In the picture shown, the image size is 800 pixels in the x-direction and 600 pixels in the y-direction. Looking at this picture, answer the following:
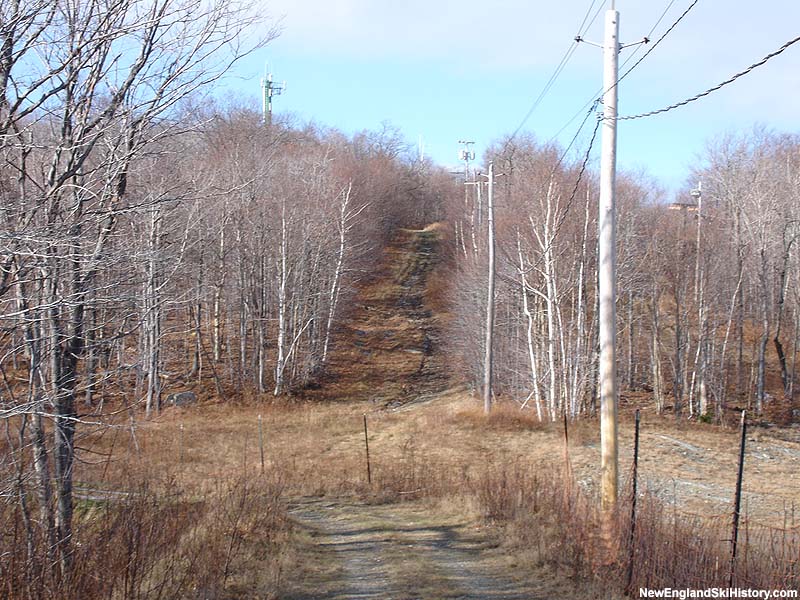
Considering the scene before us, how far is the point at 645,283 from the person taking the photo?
96.9 feet

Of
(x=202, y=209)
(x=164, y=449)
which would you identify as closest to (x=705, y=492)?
(x=164, y=449)

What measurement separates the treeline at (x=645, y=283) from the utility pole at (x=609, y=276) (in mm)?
13315

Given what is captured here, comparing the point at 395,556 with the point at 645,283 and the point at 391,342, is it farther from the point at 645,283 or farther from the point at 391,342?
the point at 391,342

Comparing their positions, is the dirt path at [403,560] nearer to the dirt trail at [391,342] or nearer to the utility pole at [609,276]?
the utility pole at [609,276]

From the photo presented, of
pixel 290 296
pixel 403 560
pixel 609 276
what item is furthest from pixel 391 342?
pixel 609 276

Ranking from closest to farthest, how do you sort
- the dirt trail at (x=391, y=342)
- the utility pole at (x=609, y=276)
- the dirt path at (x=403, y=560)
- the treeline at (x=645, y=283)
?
the dirt path at (x=403, y=560), the utility pole at (x=609, y=276), the treeline at (x=645, y=283), the dirt trail at (x=391, y=342)

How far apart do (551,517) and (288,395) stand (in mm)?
21935

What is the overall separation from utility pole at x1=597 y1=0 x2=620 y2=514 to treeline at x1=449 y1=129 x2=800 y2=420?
43.7 ft

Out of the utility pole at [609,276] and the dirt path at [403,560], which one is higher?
the utility pole at [609,276]

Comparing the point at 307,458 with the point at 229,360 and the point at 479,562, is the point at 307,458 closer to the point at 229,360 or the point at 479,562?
the point at 479,562

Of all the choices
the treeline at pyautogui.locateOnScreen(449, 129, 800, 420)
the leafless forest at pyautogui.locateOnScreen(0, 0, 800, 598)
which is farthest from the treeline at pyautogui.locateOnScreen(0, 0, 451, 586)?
the treeline at pyautogui.locateOnScreen(449, 129, 800, 420)

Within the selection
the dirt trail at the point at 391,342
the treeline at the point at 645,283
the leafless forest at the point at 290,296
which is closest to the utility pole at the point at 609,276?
the leafless forest at the point at 290,296

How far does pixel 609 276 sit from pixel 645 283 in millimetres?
23238

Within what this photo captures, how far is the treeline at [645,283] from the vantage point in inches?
928
